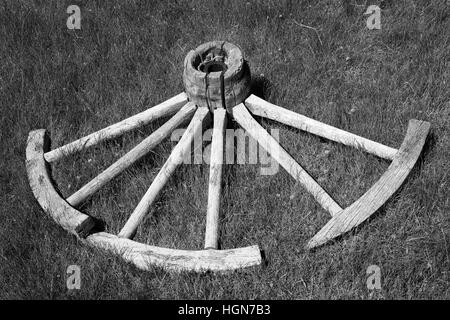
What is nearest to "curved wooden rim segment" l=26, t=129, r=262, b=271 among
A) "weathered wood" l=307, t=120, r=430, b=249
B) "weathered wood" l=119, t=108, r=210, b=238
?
"weathered wood" l=119, t=108, r=210, b=238

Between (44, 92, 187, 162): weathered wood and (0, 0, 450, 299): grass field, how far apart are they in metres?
0.07

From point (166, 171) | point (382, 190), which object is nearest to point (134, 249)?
point (166, 171)

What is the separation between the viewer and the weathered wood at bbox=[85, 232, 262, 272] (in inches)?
99.6

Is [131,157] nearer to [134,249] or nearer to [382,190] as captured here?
[134,249]

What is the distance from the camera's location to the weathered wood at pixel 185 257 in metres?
2.53

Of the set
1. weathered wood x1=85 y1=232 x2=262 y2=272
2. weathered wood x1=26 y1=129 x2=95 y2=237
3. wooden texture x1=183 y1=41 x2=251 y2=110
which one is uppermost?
wooden texture x1=183 y1=41 x2=251 y2=110

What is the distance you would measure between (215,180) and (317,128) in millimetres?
680

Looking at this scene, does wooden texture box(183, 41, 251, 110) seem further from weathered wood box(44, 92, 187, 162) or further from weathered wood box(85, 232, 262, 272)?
weathered wood box(85, 232, 262, 272)

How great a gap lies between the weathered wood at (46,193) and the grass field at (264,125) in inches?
2.9

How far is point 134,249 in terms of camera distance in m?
2.64

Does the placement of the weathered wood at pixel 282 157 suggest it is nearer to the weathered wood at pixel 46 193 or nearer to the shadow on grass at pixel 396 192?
the shadow on grass at pixel 396 192

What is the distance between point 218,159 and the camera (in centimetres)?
288

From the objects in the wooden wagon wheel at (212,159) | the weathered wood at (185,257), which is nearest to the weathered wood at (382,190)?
the wooden wagon wheel at (212,159)

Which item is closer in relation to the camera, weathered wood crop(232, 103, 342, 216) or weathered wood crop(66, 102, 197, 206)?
weathered wood crop(232, 103, 342, 216)
